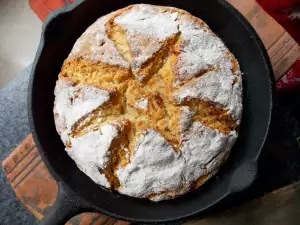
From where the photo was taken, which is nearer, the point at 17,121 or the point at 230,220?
the point at 230,220

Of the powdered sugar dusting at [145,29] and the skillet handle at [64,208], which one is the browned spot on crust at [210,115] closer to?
the powdered sugar dusting at [145,29]

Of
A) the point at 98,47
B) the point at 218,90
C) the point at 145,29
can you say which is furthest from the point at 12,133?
the point at 218,90

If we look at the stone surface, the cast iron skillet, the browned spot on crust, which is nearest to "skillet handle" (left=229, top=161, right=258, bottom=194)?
the cast iron skillet

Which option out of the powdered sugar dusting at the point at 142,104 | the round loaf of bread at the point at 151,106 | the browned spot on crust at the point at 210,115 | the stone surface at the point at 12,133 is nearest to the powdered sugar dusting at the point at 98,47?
the round loaf of bread at the point at 151,106

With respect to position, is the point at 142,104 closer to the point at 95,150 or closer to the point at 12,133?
the point at 95,150

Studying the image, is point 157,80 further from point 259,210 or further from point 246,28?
point 259,210

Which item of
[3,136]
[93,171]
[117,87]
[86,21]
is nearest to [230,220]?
[93,171]
